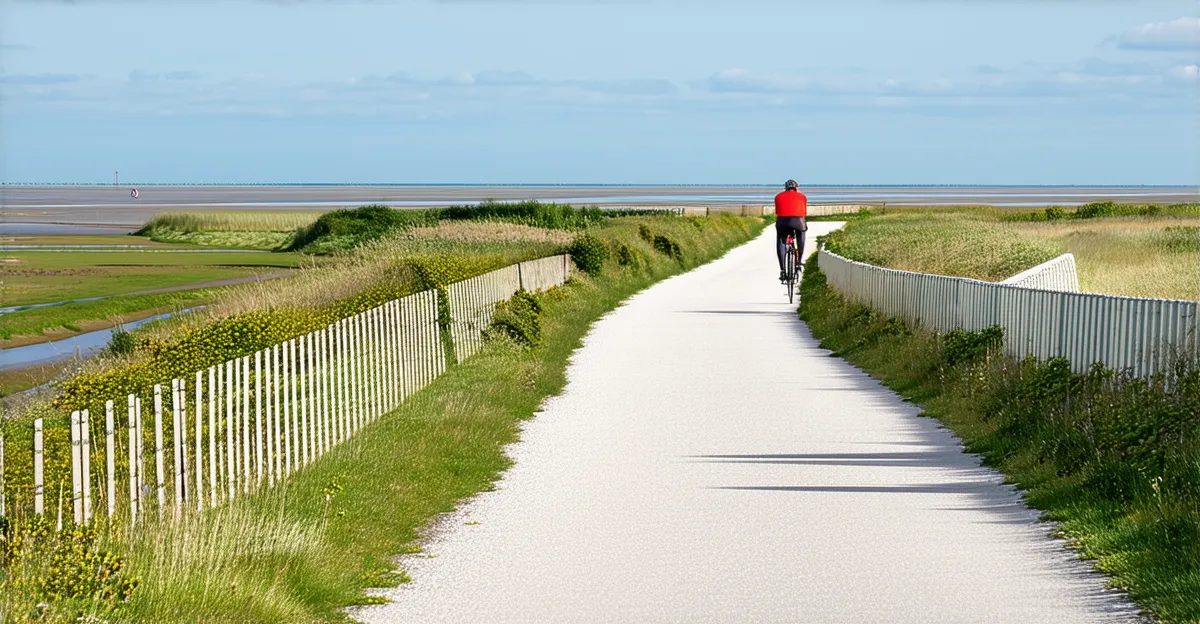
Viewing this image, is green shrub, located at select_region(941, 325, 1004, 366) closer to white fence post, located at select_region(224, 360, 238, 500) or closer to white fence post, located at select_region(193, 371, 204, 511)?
white fence post, located at select_region(224, 360, 238, 500)

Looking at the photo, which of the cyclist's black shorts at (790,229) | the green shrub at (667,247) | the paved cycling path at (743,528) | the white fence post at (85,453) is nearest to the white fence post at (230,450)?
the paved cycling path at (743,528)

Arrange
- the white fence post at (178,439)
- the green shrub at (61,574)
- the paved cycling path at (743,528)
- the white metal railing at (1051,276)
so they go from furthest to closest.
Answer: the white metal railing at (1051,276), the white fence post at (178,439), the paved cycling path at (743,528), the green shrub at (61,574)

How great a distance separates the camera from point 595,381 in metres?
18.0

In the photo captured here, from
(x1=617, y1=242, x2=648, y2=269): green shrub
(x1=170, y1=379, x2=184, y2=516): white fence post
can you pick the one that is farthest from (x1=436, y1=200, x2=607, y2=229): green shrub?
(x1=170, y1=379, x2=184, y2=516): white fence post

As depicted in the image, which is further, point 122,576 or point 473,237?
point 473,237

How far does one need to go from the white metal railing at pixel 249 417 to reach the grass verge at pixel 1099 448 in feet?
17.6

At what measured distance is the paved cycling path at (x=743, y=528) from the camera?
7.24 meters

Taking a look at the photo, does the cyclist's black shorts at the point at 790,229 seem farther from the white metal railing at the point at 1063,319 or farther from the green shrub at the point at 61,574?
the green shrub at the point at 61,574

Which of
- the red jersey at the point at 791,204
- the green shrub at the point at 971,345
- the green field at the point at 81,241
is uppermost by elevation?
the red jersey at the point at 791,204

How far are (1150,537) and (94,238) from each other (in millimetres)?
82567

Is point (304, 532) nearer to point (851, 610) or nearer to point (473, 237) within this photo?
point (851, 610)

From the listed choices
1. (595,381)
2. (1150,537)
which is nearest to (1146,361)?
(1150,537)

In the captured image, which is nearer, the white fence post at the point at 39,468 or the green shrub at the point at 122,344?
the white fence post at the point at 39,468

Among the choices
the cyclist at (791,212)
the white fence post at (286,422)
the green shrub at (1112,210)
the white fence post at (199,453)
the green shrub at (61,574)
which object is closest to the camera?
the green shrub at (61,574)
